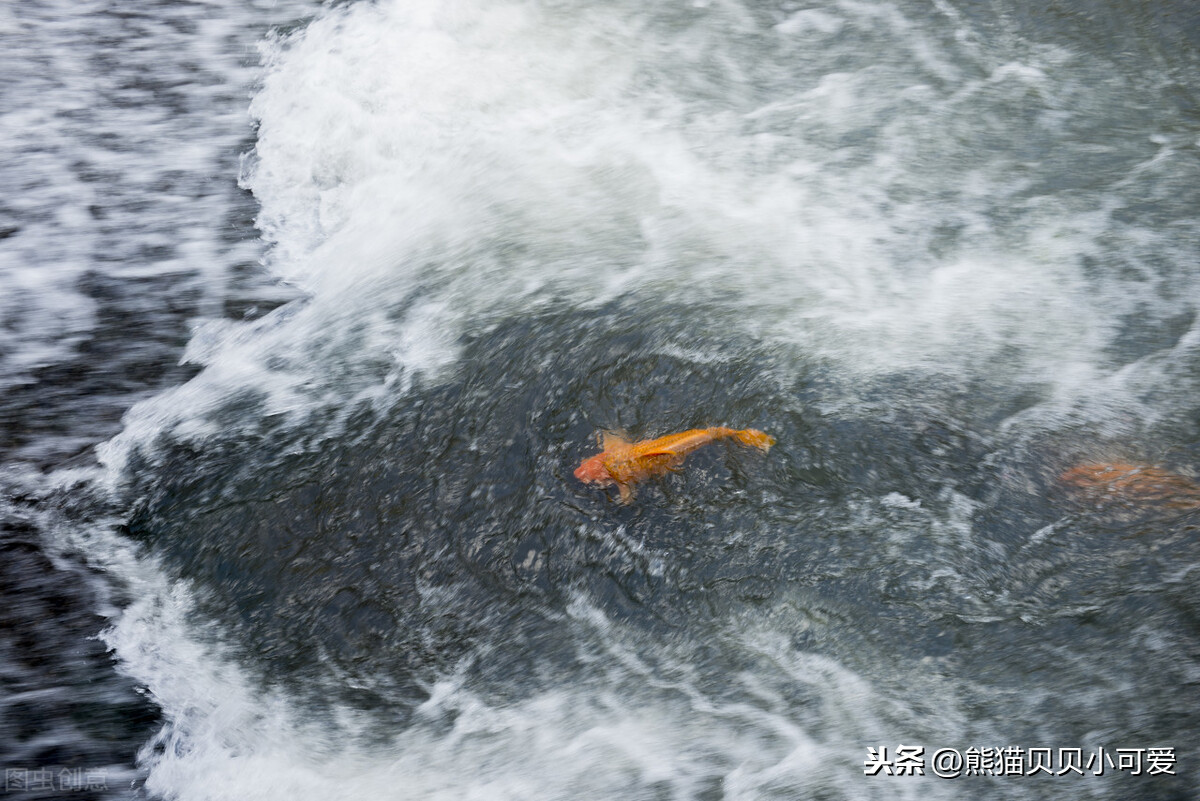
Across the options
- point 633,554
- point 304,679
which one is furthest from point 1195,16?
point 304,679

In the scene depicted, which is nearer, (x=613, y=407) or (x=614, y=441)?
(x=614, y=441)

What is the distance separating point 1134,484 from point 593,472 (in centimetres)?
207

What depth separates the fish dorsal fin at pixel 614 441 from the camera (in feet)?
11.6

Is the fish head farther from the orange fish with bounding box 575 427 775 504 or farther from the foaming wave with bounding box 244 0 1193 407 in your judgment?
the foaming wave with bounding box 244 0 1193 407

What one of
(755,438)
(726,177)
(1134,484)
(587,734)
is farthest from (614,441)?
(1134,484)

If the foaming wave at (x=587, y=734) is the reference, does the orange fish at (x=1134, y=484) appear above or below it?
above

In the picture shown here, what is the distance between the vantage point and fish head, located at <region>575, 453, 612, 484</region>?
348cm

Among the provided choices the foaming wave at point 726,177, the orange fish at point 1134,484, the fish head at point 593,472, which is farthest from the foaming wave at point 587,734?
the foaming wave at point 726,177

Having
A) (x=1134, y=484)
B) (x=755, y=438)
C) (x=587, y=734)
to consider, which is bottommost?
(x=587, y=734)

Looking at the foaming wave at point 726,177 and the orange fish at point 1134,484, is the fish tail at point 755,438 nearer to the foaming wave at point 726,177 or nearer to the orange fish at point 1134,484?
the foaming wave at point 726,177

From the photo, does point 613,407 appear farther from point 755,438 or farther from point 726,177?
point 726,177

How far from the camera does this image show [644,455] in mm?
3500

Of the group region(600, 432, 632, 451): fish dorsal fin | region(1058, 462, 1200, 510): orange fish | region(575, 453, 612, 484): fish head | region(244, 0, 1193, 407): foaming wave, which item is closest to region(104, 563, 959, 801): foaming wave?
region(575, 453, 612, 484): fish head

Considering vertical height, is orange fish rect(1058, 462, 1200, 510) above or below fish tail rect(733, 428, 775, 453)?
below
